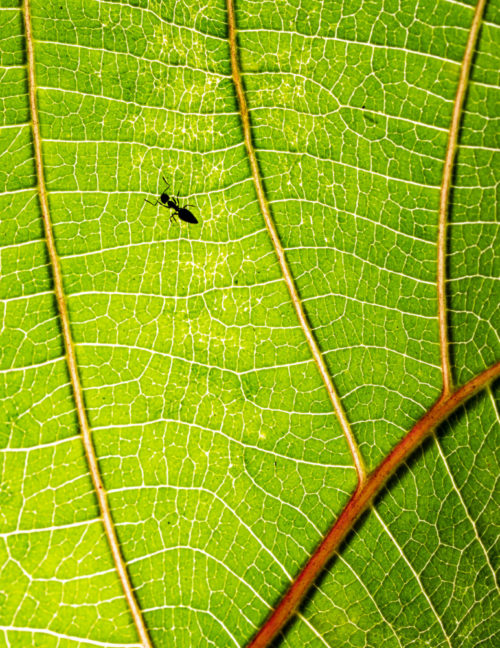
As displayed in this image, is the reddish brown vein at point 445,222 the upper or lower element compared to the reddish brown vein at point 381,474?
upper

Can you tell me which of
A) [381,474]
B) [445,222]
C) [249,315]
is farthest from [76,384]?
[445,222]

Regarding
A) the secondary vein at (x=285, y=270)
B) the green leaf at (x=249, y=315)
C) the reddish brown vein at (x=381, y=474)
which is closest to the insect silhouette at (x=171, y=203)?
the green leaf at (x=249, y=315)

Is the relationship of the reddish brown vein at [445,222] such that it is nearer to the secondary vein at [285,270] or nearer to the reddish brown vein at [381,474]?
the reddish brown vein at [381,474]

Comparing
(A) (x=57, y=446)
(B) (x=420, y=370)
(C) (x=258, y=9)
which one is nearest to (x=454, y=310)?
(B) (x=420, y=370)

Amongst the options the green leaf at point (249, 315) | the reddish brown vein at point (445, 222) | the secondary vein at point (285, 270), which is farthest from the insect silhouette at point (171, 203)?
the reddish brown vein at point (445, 222)

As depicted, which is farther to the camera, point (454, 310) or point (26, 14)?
point (454, 310)

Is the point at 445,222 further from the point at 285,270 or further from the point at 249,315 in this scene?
the point at 249,315

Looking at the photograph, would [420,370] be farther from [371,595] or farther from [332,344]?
[371,595]
